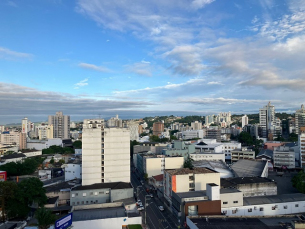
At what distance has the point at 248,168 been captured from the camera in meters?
33.7

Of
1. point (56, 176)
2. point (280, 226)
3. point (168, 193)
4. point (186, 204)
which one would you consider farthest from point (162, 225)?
point (56, 176)

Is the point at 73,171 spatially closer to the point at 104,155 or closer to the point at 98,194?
the point at 104,155

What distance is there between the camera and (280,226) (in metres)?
Answer: 14.9

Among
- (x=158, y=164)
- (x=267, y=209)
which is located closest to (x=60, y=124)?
(x=158, y=164)

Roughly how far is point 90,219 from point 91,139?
11396mm

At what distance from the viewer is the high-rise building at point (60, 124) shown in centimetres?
9012

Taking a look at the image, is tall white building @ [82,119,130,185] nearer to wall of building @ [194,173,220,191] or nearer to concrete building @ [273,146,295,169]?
wall of building @ [194,173,220,191]

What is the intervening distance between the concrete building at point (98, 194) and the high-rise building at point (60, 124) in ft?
236

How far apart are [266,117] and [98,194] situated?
80404mm

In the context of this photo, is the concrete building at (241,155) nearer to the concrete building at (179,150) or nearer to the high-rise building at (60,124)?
the concrete building at (179,150)

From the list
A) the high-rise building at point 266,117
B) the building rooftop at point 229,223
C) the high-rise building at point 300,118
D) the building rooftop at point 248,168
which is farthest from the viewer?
the high-rise building at point 266,117

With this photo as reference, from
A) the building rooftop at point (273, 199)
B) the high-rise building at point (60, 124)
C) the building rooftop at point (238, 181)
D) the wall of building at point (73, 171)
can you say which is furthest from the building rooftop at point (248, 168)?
the high-rise building at point (60, 124)

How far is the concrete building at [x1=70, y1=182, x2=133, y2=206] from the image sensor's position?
23359 mm

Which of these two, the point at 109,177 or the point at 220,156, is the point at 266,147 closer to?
the point at 220,156
